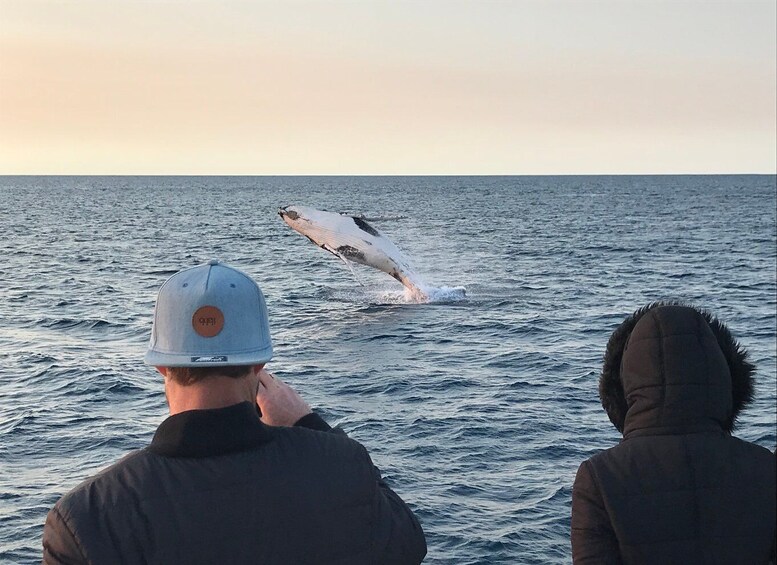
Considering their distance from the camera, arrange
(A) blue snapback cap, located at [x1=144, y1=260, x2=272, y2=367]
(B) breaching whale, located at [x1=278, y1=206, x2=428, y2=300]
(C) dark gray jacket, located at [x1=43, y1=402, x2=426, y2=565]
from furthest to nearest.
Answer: (B) breaching whale, located at [x1=278, y1=206, x2=428, y2=300] → (A) blue snapback cap, located at [x1=144, y1=260, x2=272, y2=367] → (C) dark gray jacket, located at [x1=43, y1=402, x2=426, y2=565]

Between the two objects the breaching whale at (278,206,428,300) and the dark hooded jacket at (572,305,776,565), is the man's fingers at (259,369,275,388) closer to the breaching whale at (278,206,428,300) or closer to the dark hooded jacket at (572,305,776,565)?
the dark hooded jacket at (572,305,776,565)

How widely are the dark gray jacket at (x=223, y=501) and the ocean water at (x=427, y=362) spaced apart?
32.9ft

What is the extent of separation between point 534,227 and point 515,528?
2975 inches

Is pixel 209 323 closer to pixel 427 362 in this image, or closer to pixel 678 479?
pixel 678 479

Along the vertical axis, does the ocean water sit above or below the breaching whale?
below

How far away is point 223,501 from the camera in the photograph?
2830 mm

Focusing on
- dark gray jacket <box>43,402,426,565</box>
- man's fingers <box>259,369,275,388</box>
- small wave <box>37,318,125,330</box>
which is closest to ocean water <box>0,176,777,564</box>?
small wave <box>37,318,125,330</box>

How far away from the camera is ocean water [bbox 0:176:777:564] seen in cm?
1475

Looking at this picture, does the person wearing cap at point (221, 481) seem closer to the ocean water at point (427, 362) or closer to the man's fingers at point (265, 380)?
the man's fingers at point (265, 380)

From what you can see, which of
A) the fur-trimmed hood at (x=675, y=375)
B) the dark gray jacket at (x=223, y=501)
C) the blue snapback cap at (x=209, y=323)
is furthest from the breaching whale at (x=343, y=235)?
the dark gray jacket at (x=223, y=501)

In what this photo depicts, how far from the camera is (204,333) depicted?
2.95 m

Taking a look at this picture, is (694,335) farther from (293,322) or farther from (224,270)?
(293,322)

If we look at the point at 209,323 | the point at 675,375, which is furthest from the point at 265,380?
the point at 675,375

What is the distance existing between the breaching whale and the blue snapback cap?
85.5 ft
